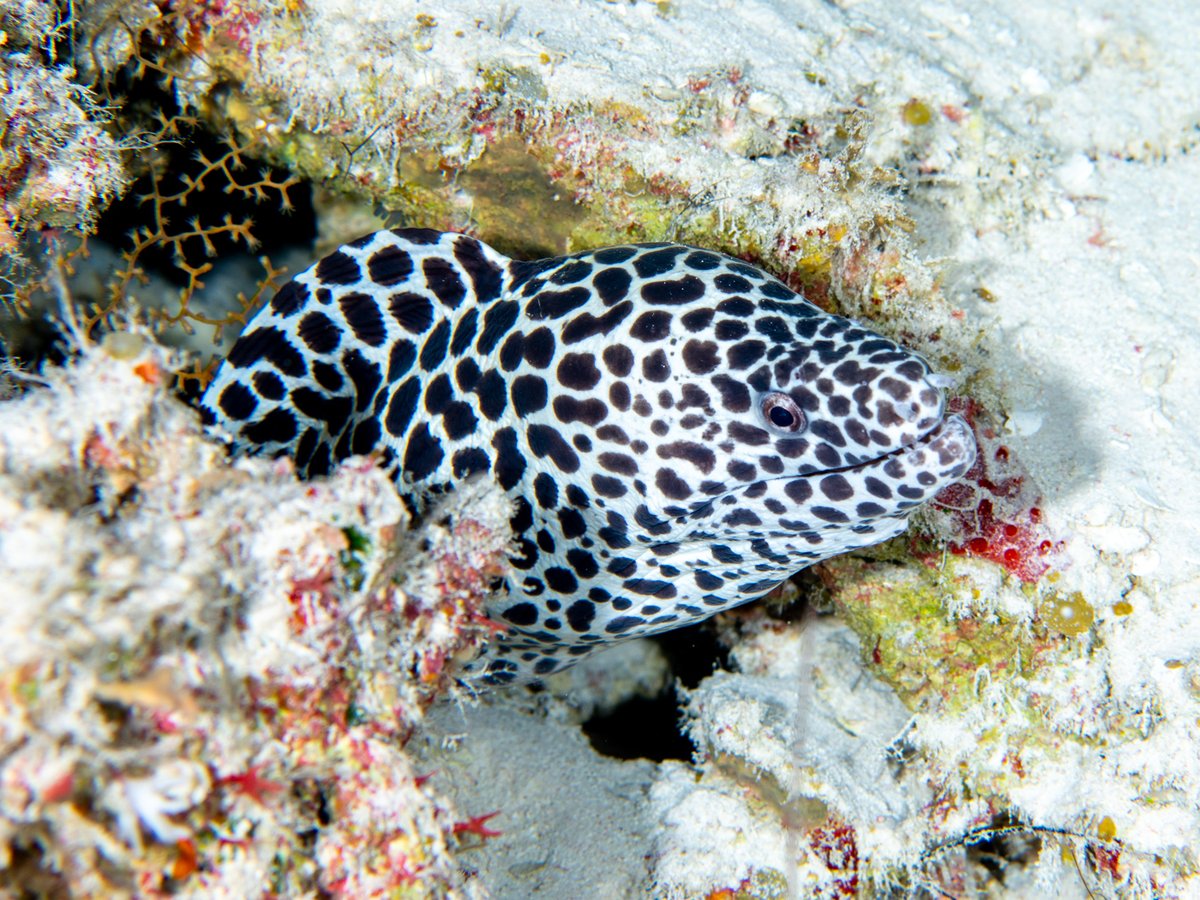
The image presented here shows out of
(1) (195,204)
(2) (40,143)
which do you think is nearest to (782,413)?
(2) (40,143)

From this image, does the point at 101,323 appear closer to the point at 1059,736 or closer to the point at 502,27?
the point at 502,27

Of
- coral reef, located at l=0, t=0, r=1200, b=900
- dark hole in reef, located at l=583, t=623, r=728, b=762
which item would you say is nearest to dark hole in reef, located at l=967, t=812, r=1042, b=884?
coral reef, located at l=0, t=0, r=1200, b=900

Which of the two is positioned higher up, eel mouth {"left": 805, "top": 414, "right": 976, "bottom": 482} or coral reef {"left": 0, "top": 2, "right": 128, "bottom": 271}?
eel mouth {"left": 805, "top": 414, "right": 976, "bottom": 482}

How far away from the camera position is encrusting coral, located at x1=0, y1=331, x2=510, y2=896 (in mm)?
1239

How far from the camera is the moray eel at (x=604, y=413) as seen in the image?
2506 millimetres

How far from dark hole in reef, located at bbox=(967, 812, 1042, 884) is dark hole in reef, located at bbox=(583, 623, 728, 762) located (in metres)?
1.37

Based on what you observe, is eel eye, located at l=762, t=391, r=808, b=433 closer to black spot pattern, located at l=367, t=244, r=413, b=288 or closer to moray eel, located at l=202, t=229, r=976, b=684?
moray eel, located at l=202, t=229, r=976, b=684

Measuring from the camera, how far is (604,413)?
2736 millimetres

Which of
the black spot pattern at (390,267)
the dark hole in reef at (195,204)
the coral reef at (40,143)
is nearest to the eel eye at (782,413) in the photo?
the black spot pattern at (390,267)

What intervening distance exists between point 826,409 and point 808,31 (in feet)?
8.14

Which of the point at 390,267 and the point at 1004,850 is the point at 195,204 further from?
the point at 1004,850

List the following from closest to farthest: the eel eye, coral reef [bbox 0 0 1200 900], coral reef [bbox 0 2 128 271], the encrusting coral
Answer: the encrusting coral → the eel eye → coral reef [bbox 0 2 128 271] → coral reef [bbox 0 0 1200 900]

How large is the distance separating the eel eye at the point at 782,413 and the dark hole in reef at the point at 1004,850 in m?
2.22

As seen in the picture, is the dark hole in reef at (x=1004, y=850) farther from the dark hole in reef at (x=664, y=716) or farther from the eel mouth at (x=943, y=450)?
the eel mouth at (x=943, y=450)
